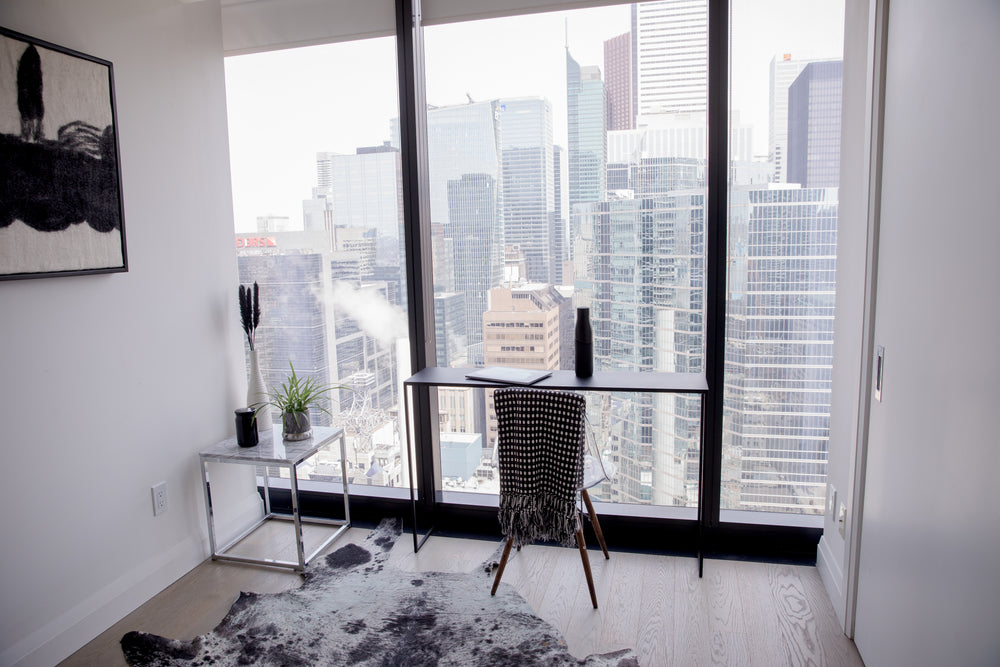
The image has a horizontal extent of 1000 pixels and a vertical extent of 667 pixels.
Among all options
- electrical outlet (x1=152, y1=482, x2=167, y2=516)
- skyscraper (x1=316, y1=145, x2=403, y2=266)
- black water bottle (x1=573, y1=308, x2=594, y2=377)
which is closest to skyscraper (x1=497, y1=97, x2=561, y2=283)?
black water bottle (x1=573, y1=308, x2=594, y2=377)

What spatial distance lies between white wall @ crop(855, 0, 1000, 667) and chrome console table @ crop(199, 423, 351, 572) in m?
2.07

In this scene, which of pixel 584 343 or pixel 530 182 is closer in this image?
pixel 584 343

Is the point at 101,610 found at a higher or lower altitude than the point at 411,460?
lower

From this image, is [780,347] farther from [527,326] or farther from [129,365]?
[129,365]

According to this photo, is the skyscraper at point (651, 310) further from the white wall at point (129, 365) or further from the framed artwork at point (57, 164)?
the framed artwork at point (57, 164)

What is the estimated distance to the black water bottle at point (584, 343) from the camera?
260 cm

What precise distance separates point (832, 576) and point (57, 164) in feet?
10.0

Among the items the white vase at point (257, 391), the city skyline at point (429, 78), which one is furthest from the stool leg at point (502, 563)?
the city skyline at point (429, 78)

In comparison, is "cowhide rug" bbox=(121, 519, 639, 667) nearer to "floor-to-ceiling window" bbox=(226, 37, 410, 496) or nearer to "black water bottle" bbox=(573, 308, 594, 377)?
"floor-to-ceiling window" bbox=(226, 37, 410, 496)

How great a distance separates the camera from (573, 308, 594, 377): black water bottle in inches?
102

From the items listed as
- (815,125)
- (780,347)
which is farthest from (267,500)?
(815,125)

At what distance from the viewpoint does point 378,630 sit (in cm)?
221

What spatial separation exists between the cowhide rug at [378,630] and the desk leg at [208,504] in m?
0.43

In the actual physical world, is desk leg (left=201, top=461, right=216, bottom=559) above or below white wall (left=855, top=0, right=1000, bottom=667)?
below
